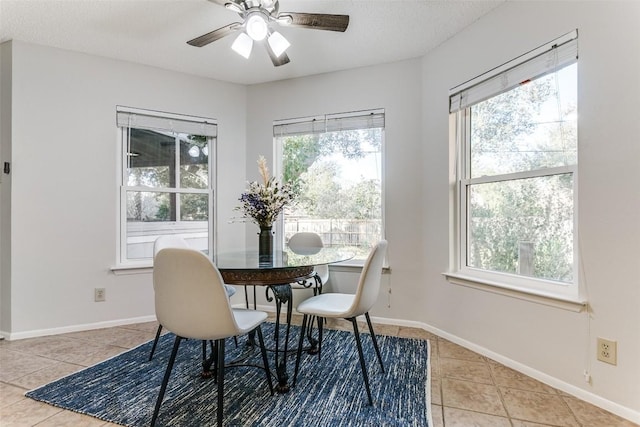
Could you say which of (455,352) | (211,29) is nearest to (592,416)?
(455,352)

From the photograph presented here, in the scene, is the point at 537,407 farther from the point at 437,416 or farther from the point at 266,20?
the point at 266,20

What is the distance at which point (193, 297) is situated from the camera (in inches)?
57.6

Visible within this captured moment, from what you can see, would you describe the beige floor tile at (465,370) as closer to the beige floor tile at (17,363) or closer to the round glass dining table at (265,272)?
the round glass dining table at (265,272)

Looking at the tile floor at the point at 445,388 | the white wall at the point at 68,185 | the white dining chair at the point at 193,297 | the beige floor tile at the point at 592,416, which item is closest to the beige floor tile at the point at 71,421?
the tile floor at the point at 445,388

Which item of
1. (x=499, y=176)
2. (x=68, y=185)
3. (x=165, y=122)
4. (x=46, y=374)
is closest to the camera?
(x=46, y=374)

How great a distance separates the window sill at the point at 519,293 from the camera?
186 centimetres

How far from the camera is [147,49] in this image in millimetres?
2947

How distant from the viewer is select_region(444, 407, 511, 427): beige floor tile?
162 cm

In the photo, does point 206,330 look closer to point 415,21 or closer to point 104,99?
point 415,21

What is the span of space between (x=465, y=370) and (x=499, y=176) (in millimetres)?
1342

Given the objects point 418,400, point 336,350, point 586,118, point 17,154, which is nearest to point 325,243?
point 336,350

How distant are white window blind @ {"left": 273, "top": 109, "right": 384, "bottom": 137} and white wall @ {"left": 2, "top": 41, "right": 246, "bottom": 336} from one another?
1138 millimetres

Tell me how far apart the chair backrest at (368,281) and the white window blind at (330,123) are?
1700 mm

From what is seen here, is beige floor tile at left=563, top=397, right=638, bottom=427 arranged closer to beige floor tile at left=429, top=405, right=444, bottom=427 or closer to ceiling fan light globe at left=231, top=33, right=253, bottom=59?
beige floor tile at left=429, top=405, right=444, bottom=427
